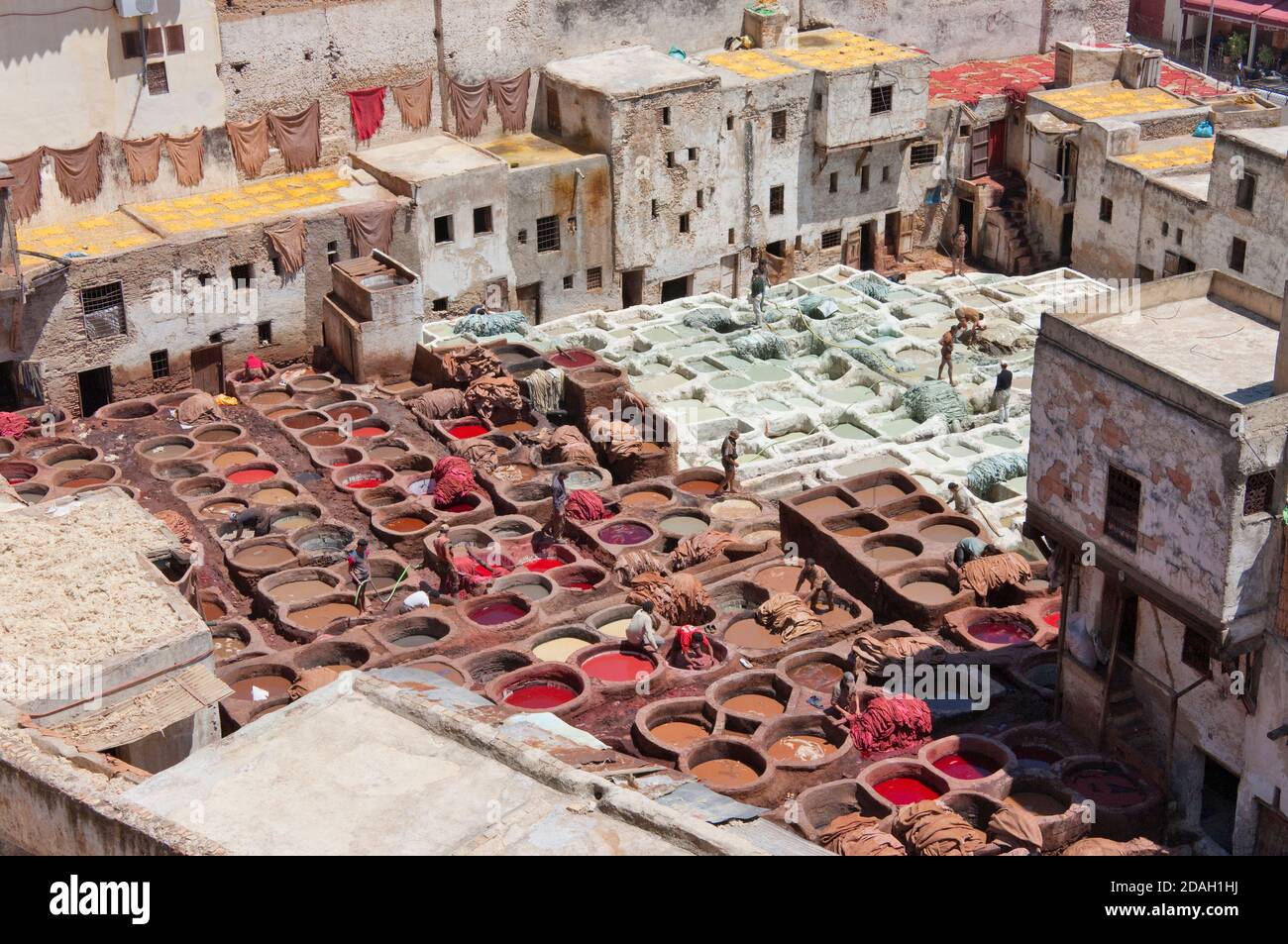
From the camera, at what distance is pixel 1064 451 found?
30828mm

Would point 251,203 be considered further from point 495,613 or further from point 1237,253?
point 1237,253

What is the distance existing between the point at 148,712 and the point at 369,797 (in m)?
5.71

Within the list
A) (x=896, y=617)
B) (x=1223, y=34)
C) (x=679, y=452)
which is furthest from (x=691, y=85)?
(x=1223, y=34)

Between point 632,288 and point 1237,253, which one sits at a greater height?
point 1237,253

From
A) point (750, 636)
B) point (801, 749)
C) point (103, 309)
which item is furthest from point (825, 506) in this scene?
point (103, 309)

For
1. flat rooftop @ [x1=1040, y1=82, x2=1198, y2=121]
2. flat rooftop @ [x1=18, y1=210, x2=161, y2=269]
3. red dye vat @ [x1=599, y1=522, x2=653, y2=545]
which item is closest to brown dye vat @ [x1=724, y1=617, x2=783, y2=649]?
red dye vat @ [x1=599, y1=522, x2=653, y2=545]

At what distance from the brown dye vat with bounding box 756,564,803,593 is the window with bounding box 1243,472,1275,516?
39.5 feet

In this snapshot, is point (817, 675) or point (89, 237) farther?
point (89, 237)

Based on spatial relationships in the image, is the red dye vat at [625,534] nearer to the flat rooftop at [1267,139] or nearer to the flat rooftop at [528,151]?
the flat rooftop at [528,151]

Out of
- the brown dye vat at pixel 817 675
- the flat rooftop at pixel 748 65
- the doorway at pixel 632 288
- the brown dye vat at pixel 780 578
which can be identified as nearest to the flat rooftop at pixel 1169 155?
the flat rooftop at pixel 748 65

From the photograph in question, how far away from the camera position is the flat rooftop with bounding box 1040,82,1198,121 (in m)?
61.3

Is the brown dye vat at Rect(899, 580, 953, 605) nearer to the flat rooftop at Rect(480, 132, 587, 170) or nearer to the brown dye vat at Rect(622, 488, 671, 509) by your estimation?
the brown dye vat at Rect(622, 488, 671, 509)

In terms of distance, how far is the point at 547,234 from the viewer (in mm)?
55312

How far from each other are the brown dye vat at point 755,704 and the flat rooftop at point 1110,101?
3153cm
